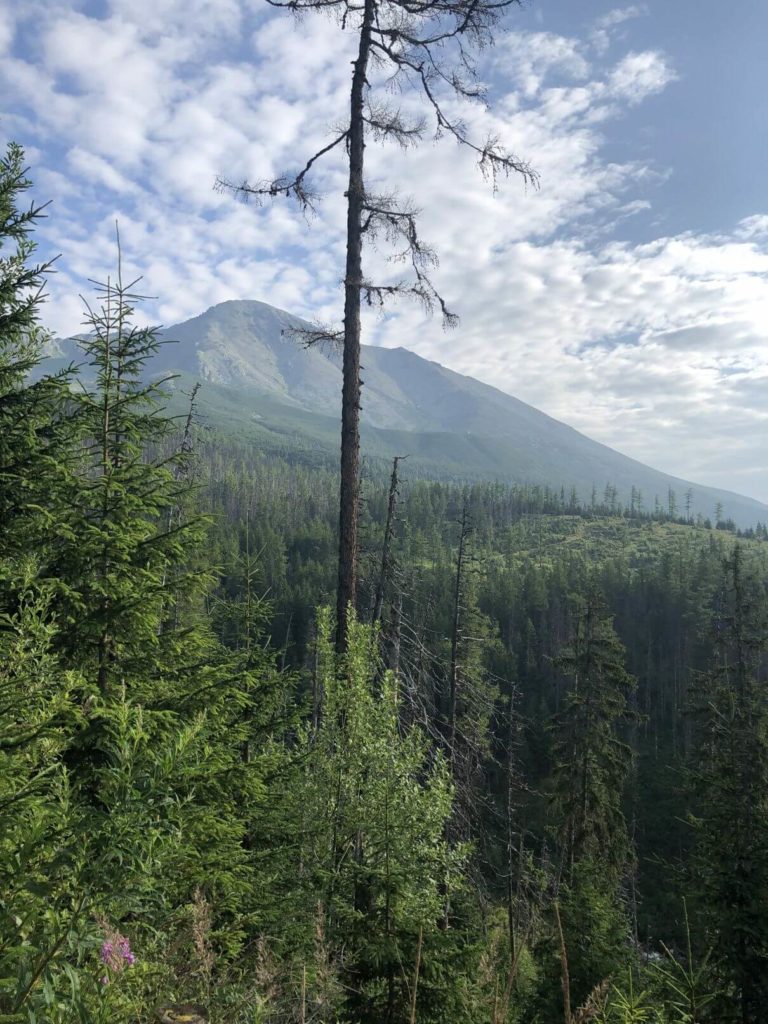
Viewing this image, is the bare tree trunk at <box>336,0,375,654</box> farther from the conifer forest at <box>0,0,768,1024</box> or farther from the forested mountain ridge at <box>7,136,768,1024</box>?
the forested mountain ridge at <box>7,136,768,1024</box>

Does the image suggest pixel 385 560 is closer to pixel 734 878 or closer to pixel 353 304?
pixel 353 304

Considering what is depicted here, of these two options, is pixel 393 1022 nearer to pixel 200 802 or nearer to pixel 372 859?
pixel 372 859

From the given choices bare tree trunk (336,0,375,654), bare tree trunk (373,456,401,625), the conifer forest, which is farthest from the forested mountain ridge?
bare tree trunk (373,456,401,625)

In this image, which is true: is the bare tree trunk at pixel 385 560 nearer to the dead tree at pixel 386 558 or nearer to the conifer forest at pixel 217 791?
the dead tree at pixel 386 558

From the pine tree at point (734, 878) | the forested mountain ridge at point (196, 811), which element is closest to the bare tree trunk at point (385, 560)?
the forested mountain ridge at point (196, 811)

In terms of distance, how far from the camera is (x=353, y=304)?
8.62m

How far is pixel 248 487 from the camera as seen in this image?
164875 millimetres

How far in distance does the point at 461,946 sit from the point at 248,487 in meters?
165

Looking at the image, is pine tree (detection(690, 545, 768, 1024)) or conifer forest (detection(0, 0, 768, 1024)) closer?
conifer forest (detection(0, 0, 768, 1024))

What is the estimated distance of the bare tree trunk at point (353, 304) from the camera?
8.52m

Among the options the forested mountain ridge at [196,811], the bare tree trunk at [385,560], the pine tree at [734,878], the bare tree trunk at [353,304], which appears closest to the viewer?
the forested mountain ridge at [196,811]

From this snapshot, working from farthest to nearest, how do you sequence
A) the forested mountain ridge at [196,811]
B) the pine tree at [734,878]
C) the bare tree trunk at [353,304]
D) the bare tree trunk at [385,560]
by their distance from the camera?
the bare tree trunk at [385,560], the bare tree trunk at [353,304], the pine tree at [734,878], the forested mountain ridge at [196,811]

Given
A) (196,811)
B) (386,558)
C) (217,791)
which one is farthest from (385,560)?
(196,811)

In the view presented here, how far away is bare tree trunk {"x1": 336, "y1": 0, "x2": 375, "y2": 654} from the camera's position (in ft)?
28.0
